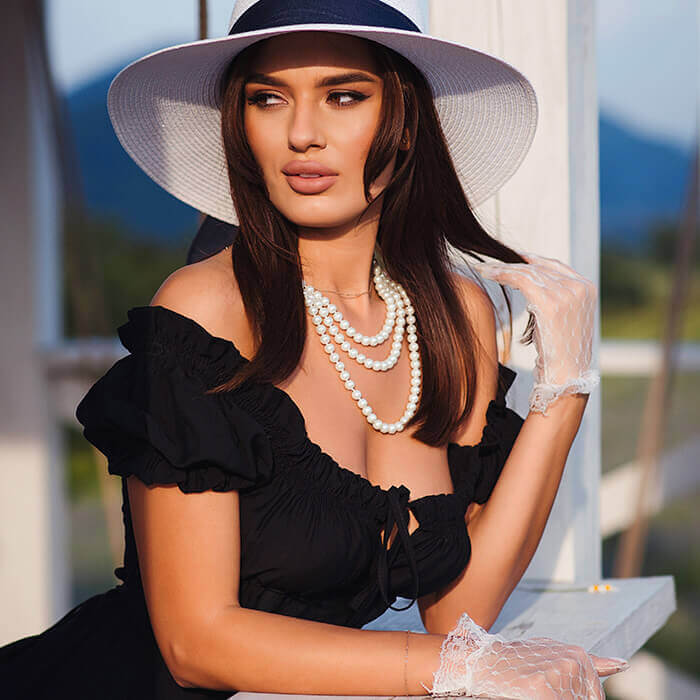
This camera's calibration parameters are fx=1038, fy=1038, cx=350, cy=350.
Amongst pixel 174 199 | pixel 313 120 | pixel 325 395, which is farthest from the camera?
pixel 174 199

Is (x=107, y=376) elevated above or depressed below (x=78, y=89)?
below

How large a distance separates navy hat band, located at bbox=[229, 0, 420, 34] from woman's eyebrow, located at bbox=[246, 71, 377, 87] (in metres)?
0.07

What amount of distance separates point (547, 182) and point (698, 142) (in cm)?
193

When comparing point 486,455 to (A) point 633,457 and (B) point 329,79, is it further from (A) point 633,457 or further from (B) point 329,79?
(A) point 633,457

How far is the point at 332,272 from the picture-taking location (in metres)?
1.71

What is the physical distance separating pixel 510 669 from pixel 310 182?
0.72 meters

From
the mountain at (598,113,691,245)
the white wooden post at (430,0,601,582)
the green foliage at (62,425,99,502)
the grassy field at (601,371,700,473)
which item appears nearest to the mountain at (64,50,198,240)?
the green foliage at (62,425,99,502)

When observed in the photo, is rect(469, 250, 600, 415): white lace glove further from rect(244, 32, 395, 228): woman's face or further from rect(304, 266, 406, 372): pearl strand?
rect(244, 32, 395, 228): woman's face

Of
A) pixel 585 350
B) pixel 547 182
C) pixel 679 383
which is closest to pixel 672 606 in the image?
pixel 585 350

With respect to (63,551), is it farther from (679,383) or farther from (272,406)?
(679,383)

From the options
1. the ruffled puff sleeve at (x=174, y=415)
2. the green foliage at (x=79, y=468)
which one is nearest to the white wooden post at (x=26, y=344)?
the ruffled puff sleeve at (x=174, y=415)

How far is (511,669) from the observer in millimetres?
1237

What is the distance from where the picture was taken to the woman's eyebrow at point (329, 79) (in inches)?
58.0

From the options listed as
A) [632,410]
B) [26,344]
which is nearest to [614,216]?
[632,410]
